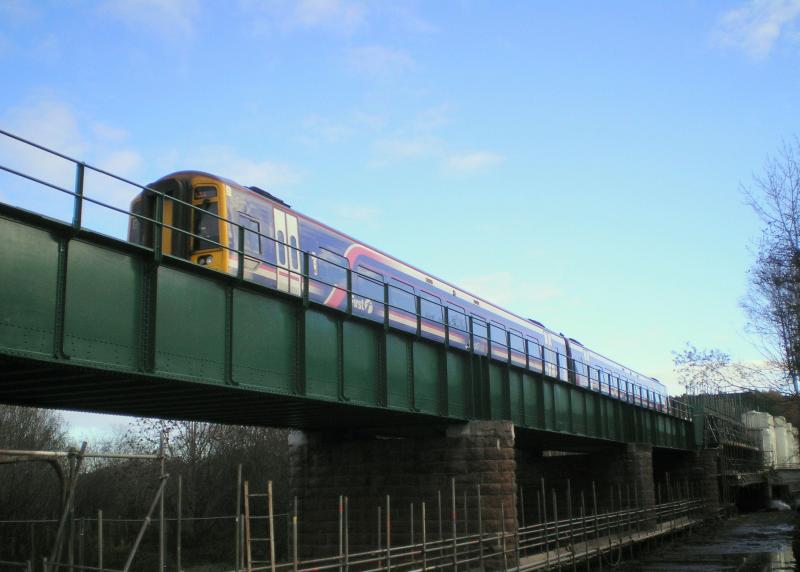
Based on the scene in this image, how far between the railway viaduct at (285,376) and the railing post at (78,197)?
0.03 meters

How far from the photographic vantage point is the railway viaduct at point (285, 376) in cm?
1155

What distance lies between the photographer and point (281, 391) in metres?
15.8

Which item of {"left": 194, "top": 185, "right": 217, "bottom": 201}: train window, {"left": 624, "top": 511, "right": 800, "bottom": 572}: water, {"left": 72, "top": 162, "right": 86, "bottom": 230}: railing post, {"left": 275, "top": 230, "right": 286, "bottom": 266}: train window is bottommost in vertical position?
{"left": 624, "top": 511, "right": 800, "bottom": 572}: water

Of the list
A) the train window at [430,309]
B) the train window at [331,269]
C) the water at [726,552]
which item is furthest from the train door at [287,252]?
the water at [726,552]

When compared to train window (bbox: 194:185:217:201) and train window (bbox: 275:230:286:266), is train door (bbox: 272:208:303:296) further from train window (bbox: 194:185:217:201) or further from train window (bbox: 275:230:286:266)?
train window (bbox: 194:185:217:201)

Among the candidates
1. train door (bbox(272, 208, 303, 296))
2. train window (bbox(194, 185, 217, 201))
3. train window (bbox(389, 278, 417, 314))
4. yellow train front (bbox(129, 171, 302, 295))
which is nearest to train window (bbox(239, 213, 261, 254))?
yellow train front (bbox(129, 171, 302, 295))

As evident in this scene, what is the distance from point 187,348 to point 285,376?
2853mm

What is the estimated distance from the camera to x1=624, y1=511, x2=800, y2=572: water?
91.6 feet

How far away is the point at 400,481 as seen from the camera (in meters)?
24.3

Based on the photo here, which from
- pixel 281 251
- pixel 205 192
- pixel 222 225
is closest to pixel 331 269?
pixel 281 251

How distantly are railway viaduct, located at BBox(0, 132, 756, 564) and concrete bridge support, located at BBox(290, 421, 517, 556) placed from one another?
1.7 inches

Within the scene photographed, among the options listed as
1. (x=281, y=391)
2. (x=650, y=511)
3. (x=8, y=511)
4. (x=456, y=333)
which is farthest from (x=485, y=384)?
(x=8, y=511)

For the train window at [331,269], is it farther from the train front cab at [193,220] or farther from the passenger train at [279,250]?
the train front cab at [193,220]

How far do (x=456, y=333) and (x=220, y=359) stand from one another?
11982 millimetres
